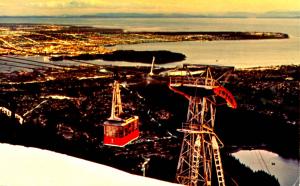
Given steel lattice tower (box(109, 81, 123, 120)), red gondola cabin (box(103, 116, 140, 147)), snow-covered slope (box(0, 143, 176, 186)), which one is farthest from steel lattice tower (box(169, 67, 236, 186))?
snow-covered slope (box(0, 143, 176, 186))

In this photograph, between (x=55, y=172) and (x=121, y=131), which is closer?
(x=55, y=172)

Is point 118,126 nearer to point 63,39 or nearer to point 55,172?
point 63,39

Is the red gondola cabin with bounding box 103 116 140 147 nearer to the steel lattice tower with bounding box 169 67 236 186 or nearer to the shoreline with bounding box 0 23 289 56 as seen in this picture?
the steel lattice tower with bounding box 169 67 236 186

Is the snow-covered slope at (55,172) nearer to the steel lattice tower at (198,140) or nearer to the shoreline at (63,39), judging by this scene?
the steel lattice tower at (198,140)

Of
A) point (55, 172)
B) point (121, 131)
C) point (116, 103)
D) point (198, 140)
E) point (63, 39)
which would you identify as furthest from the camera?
point (63, 39)

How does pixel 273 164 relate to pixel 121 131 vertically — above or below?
below

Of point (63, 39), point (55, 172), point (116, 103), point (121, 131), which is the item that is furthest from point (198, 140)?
point (55, 172)

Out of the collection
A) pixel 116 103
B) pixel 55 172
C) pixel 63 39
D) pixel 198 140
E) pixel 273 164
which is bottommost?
pixel 273 164
